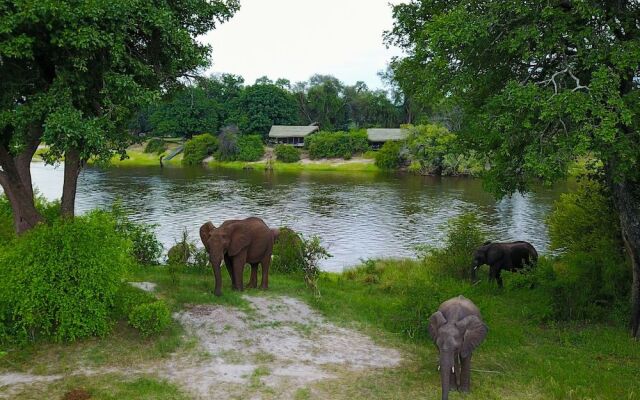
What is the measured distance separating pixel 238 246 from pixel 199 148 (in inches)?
2762

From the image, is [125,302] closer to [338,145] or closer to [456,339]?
[456,339]

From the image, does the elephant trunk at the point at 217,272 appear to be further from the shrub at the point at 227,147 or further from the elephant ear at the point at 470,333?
the shrub at the point at 227,147

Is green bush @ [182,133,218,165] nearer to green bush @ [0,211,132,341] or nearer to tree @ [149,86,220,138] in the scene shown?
tree @ [149,86,220,138]

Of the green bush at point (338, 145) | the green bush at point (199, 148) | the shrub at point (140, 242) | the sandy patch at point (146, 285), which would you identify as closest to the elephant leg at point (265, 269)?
the sandy patch at point (146, 285)

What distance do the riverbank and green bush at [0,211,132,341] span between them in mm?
524

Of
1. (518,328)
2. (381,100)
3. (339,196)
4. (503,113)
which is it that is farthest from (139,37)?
(381,100)

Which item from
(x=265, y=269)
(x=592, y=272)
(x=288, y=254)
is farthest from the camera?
(x=288, y=254)

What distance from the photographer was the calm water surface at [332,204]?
106 ft

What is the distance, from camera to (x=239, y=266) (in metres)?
15.3

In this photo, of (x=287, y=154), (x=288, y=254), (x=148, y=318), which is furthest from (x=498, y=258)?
(x=287, y=154)

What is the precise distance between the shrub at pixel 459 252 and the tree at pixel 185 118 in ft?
240

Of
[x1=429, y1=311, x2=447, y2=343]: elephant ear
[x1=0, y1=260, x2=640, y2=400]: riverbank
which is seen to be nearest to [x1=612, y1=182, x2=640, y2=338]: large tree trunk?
[x1=0, y1=260, x2=640, y2=400]: riverbank

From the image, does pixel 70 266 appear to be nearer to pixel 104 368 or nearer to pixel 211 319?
pixel 104 368

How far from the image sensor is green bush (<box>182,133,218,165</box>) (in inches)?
3238
